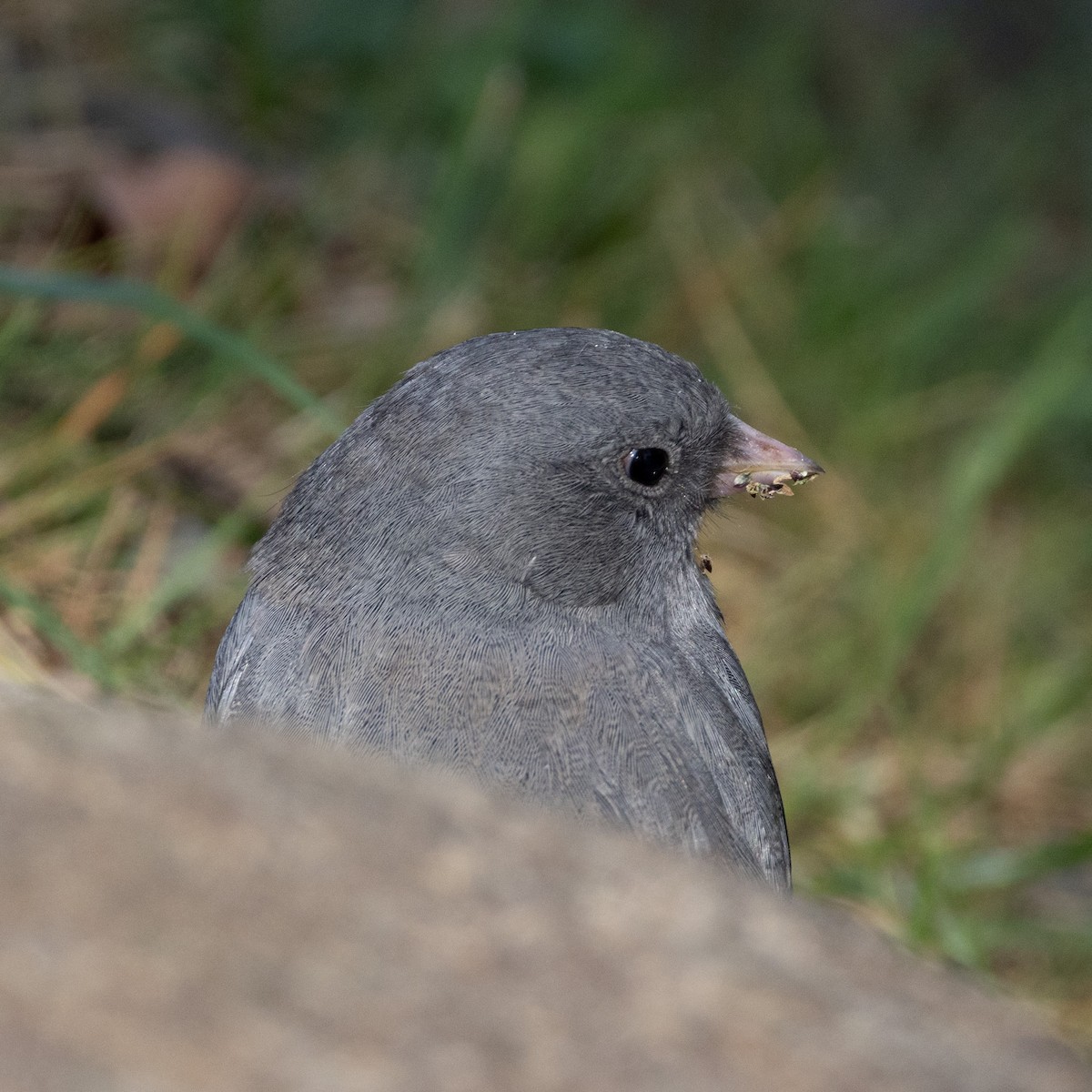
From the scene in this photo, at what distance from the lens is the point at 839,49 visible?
20.7ft

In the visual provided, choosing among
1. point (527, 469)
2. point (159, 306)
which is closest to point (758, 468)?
point (527, 469)

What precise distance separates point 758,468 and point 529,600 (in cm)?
50

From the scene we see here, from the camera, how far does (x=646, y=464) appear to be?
225 centimetres

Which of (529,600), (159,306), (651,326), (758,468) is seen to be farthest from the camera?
(651,326)

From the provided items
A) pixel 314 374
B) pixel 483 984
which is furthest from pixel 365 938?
pixel 314 374

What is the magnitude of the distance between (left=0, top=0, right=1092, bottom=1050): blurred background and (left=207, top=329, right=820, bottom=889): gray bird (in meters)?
0.36

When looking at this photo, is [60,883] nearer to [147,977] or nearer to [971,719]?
[147,977]

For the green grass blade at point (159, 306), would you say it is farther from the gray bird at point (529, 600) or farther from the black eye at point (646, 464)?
the black eye at point (646, 464)

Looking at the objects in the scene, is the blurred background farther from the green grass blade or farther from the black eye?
the black eye

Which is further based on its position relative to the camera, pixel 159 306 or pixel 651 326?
pixel 651 326

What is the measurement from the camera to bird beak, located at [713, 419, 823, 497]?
2408 mm

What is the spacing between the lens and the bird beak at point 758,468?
241 cm

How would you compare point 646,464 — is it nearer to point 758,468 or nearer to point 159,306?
point 758,468

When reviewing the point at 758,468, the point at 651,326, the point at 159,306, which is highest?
the point at 651,326
